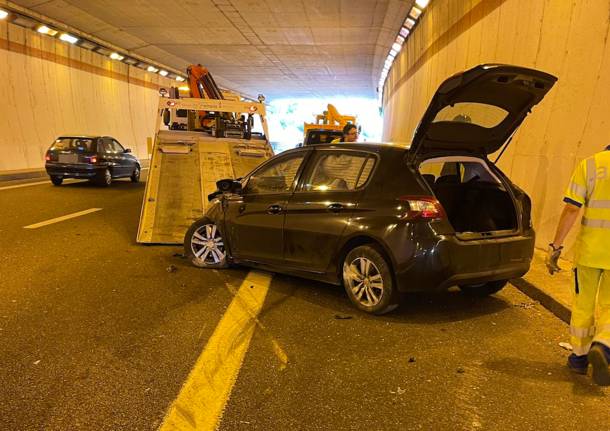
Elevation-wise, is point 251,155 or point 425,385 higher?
point 251,155

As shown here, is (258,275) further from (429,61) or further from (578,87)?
(429,61)

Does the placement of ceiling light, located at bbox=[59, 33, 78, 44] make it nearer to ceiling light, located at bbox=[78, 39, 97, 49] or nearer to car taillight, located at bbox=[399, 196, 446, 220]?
ceiling light, located at bbox=[78, 39, 97, 49]

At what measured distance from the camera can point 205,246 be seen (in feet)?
20.9

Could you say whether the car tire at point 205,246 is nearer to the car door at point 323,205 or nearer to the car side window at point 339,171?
the car door at point 323,205

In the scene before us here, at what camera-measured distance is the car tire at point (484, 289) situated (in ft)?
17.0

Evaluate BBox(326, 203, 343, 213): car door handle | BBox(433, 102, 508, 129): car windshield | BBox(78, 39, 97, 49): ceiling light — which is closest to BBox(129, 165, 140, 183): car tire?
BBox(78, 39, 97, 49): ceiling light

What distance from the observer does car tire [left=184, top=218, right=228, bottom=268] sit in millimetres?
6297

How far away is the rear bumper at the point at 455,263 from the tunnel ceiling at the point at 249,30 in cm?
1293

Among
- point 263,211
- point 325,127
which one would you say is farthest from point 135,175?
point 263,211

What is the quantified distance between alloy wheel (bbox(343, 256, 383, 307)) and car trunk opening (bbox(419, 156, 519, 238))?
39.4 inches

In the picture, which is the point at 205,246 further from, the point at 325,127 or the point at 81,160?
the point at 325,127

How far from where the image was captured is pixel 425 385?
11.2ft

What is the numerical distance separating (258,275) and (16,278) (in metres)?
2.71

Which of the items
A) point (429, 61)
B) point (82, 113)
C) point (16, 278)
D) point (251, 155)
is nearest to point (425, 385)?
point (16, 278)
